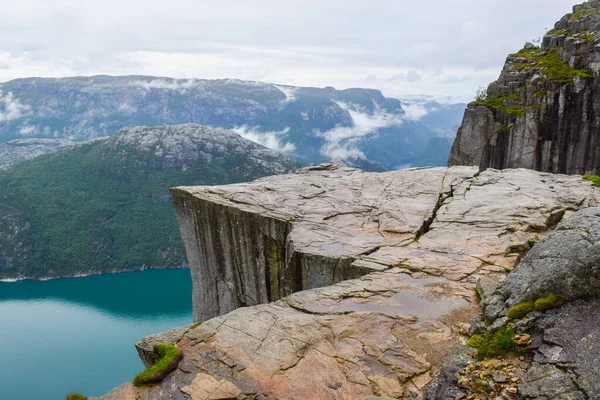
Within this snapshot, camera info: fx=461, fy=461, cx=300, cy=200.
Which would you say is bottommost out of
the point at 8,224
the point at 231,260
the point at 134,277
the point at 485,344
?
the point at 134,277

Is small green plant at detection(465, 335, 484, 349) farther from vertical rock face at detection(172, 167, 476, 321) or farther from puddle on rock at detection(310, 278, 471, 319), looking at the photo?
vertical rock face at detection(172, 167, 476, 321)

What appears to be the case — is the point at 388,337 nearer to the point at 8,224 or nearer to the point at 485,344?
the point at 485,344

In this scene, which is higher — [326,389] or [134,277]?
[326,389]

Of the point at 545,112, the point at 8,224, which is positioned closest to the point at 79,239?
the point at 8,224

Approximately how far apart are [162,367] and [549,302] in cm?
823

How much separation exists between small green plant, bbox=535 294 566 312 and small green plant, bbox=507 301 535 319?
0.71ft

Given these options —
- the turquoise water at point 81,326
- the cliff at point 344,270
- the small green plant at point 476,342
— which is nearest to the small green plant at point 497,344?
the small green plant at point 476,342

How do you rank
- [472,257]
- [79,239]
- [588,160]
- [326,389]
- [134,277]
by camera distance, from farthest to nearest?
[79,239] < [134,277] < [588,160] < [472,257] < [326,389]

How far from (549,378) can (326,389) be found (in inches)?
166

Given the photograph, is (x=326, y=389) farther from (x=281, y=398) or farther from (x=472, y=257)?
(x=472, y=257)

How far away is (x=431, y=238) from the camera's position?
17.9 m

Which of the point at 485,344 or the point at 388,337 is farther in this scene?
the point at 388,337

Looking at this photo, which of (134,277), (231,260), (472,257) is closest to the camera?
(472,257)

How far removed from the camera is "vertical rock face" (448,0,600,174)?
41.7m
